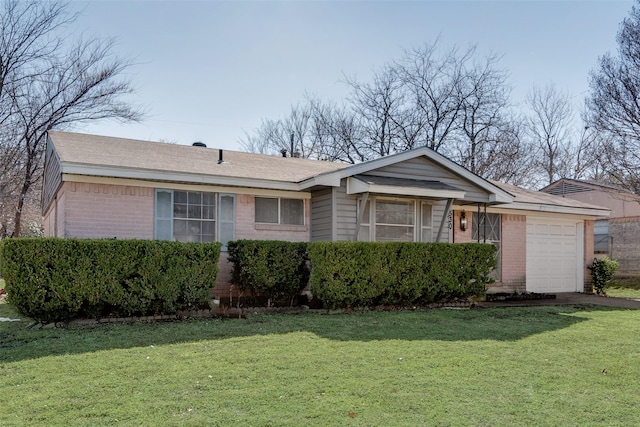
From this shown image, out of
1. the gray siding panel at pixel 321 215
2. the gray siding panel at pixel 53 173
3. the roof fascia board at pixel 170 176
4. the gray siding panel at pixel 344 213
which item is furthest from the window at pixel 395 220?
the gray siding panel at pixel 53 173

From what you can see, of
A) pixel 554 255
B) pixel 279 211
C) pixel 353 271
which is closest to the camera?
pixel 353 271

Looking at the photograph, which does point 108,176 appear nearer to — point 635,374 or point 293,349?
point 293,349

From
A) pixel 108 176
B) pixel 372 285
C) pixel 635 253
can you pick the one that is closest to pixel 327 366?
pixel 372 285

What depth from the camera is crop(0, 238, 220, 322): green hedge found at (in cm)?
771

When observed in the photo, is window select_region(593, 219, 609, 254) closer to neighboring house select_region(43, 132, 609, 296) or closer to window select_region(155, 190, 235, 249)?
neighboring house select_region(43, 132, 609, 296)

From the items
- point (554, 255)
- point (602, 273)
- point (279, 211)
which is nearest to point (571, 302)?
point (554, 255)

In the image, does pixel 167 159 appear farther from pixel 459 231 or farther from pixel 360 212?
pixel 459 231

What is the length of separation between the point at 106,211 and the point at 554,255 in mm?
12720

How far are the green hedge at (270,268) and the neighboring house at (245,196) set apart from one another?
97 centimetres

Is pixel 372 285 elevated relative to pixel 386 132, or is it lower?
lower

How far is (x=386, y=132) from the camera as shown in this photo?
27.3 metres

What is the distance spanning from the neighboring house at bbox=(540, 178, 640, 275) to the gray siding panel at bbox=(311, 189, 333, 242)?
11832mm

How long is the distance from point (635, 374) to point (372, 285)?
5.13 metres

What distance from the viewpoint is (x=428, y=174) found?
12.3 meters
